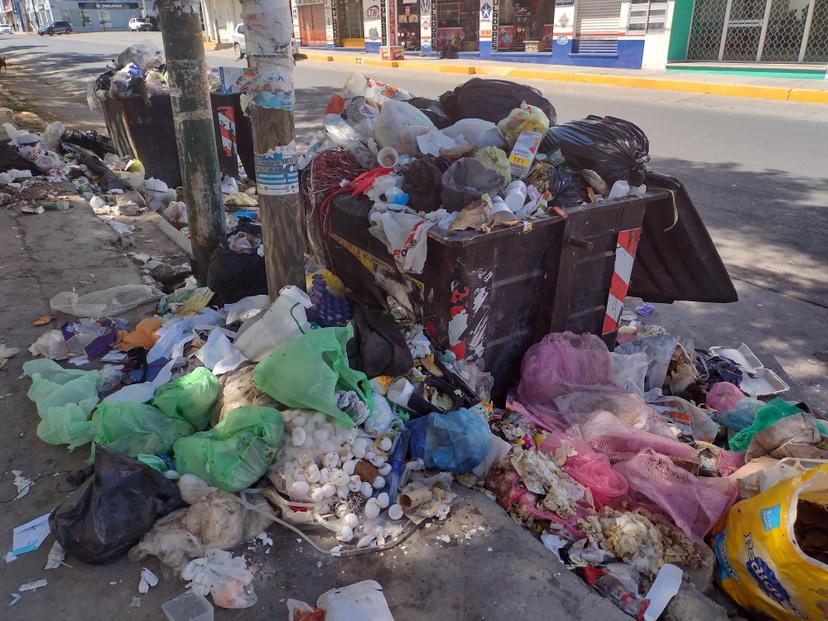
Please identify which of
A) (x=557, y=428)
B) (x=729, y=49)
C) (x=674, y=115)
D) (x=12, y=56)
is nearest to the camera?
(x=557, y=428)

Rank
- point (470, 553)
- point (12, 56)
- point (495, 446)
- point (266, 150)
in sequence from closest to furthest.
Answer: point (470, 553) < point (495, 446) < point (266, 150) < point (12, 56)

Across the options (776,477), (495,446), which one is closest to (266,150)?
(495,446)

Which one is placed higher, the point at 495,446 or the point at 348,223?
the point at 348,223

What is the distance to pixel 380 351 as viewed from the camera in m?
2.83

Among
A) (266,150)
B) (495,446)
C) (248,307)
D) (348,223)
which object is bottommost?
(495,446)

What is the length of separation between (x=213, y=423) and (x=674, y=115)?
11.1m

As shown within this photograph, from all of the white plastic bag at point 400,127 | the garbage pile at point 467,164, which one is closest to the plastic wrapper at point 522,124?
the garbage pile at point 467,164

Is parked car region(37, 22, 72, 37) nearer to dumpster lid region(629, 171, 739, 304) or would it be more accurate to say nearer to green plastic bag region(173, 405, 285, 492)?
dumpster lid region(629, 171, 739, 304)

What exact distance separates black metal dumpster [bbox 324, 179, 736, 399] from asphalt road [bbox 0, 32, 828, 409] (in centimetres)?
129

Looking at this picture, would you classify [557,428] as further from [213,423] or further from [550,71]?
[550,71]

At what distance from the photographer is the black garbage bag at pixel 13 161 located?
7066 millimetres

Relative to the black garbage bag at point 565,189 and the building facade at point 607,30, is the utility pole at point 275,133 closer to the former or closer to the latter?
the black garbage bag at point 565,189

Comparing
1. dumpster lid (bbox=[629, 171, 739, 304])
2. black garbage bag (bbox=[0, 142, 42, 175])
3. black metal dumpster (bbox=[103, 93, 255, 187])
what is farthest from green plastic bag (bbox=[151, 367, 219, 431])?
black garbage bag (bbox=[0, 142, 42, 175])

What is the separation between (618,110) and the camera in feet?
38.7
